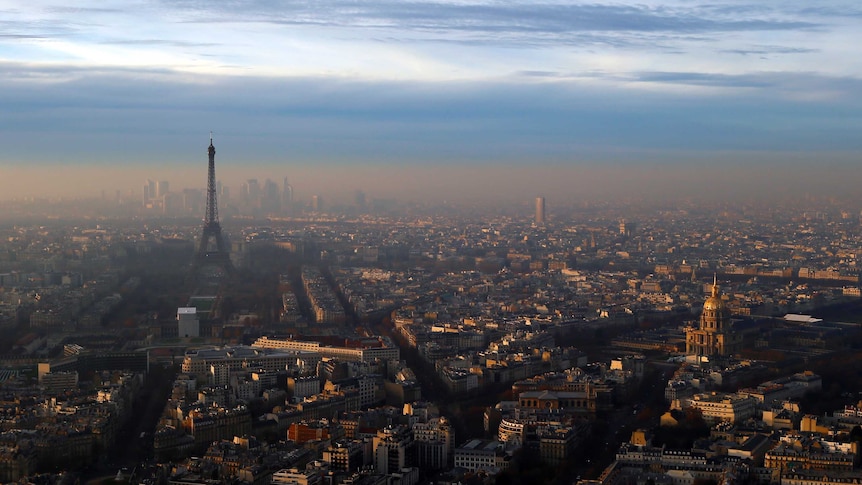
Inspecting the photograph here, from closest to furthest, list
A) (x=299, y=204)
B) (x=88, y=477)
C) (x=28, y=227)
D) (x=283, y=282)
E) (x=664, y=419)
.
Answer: (x=88, y=477) → (x=664, y=419) → (x=283, y=282) → (x=28, y=227) → (x=299, y=204)

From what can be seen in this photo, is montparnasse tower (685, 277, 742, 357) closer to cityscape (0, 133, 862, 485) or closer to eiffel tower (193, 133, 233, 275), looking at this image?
cityscape (0, 133, 862, 485)

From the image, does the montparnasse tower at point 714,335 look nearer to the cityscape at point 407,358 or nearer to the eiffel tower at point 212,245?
the cityscape at point 407,358

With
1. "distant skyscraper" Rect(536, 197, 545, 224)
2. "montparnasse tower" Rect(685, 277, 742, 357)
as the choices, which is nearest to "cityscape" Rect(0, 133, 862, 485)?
"montparnasse tower" Rect(685, 277, 742, 357)

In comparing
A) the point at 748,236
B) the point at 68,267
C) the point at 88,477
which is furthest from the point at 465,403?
the point at 748,236

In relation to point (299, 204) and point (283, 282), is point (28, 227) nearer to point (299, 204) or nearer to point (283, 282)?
point (283, 282)

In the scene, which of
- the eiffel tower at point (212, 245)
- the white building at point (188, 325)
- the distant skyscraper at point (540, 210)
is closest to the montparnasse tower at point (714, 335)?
the white building at point (188, 325)

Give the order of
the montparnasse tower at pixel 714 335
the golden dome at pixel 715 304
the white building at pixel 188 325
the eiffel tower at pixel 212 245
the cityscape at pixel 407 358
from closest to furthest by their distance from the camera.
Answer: the cityscape at pixel 407 358 → the montparnasse tower at pixel 714 335 → the golden dome at pixel 715 304 → the white building at pixel 188 325 → the eiffel tower at pixel 212 245
